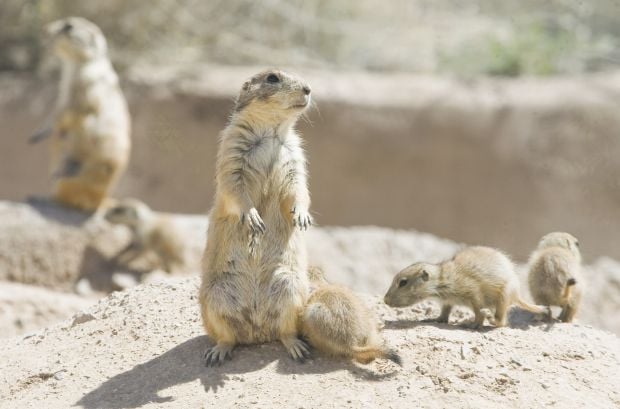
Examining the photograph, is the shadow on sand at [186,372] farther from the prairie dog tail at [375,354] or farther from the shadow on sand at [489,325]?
the shadow on sand at [489,325]

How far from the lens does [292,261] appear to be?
5.44m

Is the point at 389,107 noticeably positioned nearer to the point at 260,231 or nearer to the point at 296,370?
the point at 260,231

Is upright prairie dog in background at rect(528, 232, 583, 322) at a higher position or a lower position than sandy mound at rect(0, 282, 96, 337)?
higher

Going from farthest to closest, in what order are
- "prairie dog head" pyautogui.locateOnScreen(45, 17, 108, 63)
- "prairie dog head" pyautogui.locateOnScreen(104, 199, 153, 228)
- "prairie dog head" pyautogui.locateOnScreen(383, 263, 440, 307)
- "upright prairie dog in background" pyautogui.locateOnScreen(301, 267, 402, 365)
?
"prairie dog head" pyautogui.locateOnScreen(45, 17, 108, 63)
"prairie dog head" pyautogui.locateOnScreen(104, 199, 153, 228)
"prairie dog head" pyautogui.locateOnScreen(383, 263, 440, 307)
"upright prairie dog in background" pyautogui.locateOnScreen(301, 267, 402, 365)

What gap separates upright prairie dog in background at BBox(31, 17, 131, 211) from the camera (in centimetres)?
1211

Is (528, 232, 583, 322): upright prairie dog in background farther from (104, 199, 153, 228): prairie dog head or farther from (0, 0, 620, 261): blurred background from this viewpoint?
(0, 0, 620, 261): blurred background

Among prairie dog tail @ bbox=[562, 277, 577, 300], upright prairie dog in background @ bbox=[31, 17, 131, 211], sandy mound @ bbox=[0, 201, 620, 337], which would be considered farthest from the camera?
upright prairie dog in background @ bbox=[31, 17, 131, 211]

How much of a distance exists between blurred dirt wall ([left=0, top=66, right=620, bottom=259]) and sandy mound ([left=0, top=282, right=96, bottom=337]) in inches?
273

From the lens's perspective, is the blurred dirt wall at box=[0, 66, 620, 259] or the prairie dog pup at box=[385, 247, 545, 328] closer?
the prairie dog pup at box=[385, 247, 545, 328]

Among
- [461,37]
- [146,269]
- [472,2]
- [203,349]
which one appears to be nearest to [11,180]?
[146,269]

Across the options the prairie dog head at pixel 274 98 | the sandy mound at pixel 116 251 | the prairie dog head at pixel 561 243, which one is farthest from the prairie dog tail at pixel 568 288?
the sandy mound at pixel 116 251

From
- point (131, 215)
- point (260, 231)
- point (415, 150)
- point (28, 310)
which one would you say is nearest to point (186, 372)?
point (260, 231)

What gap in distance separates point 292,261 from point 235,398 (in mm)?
999

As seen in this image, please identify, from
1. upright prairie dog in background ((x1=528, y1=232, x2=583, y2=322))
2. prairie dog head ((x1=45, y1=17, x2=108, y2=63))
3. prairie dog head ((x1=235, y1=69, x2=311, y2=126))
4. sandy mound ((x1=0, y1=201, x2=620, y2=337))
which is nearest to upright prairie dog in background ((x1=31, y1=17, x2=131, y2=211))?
prairie dog head ((x1=45, y1=17, x2=108, y2=63))
